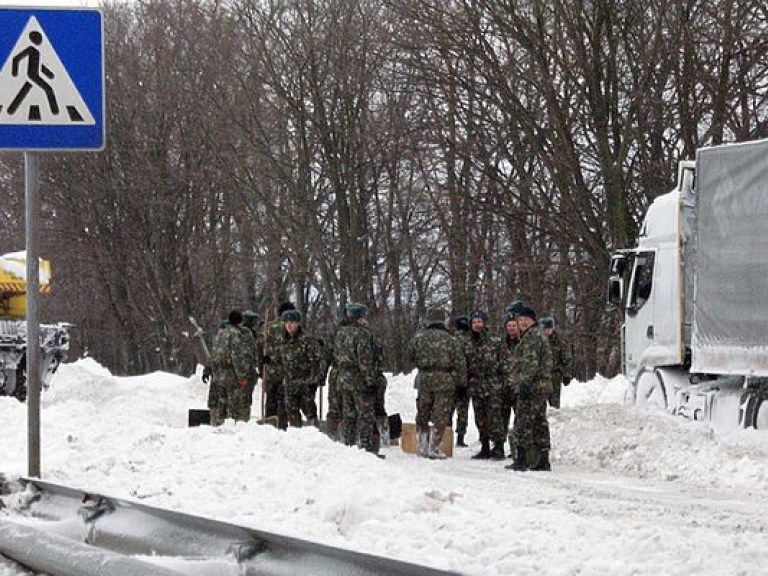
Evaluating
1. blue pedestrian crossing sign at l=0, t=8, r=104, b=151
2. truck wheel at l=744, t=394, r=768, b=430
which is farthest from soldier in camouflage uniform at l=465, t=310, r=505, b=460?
blue pedestrian crossing sign at l=0, t=8, r=104, b=151

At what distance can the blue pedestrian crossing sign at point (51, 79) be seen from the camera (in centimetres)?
975

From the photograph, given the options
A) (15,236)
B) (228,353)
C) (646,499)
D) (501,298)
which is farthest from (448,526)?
(15,236)

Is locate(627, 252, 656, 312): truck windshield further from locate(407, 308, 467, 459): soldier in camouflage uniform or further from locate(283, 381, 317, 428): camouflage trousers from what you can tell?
locate(283, 381, 317, 428): camouflage trousers

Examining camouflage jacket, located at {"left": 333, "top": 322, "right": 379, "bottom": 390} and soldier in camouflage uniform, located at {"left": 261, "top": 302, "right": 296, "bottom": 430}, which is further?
soldier in camouflage uniform, located at {"left": 261, "top": 302, "right": 296, "bottom": 430}

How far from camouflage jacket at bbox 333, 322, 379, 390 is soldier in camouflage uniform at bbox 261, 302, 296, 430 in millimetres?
1941

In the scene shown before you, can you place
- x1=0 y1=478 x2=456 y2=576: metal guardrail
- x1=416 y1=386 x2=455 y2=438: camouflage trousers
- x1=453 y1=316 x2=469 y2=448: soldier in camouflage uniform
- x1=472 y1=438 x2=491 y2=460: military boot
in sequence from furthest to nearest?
x1=453 y1=316 x2=469 y2=448: soldier in camouflage uniform
x1=472 y1=438 x2=491 y2=460: military boot
x1=416 y1=386 x2=455 y2=438: camouflage trousers
x1=0 y1=478 x2=456 y2=576: metal guardrail

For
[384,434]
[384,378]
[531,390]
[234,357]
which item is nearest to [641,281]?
Answer: [384,434]

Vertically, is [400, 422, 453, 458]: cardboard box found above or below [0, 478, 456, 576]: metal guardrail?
below

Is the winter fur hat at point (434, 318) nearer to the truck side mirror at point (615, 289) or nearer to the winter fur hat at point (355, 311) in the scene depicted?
the winter fur hat at point (355, 311)

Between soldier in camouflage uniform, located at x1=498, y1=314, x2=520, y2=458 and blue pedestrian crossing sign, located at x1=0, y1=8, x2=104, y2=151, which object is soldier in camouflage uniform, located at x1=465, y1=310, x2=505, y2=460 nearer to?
soldier in camouflage uniform, located at x1=498, y1=314, x2=520, y2=458

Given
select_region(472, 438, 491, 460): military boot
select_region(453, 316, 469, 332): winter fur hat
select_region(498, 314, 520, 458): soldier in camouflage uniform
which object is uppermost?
select_region(453, 316, 469, 332): winter fur hat

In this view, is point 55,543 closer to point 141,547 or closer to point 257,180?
point 141,547

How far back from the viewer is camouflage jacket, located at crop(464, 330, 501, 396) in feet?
63.1

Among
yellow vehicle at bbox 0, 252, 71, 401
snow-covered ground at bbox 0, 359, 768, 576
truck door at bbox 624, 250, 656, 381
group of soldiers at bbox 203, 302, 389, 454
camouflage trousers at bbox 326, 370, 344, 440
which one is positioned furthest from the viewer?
yellow vehicle at bbox 0, 252, 71, 401
